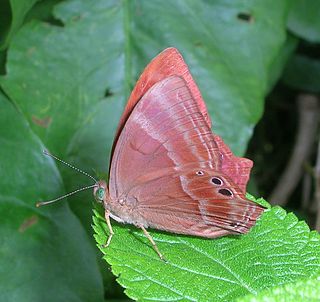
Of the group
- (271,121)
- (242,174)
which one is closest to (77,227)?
(242,174)

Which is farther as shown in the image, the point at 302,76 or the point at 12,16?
the point at 302,76

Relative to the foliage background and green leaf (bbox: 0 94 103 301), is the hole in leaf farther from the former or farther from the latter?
green leaf (bbox: 0 94 103 301)

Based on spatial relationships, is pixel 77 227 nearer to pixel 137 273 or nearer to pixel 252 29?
pixel 137 273

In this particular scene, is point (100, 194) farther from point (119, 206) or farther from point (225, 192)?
point (225, 192)

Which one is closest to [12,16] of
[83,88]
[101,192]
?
[83,88]

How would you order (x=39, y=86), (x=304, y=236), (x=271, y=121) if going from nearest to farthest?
1. (x=304, y=236)
2. (x=39, y=86)
3. (x=271, y=121)

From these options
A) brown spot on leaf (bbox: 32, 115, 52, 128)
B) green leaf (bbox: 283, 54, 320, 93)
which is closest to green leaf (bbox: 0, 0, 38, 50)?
brown spot on leaf (bbox: 32, 115, 52, 128)
